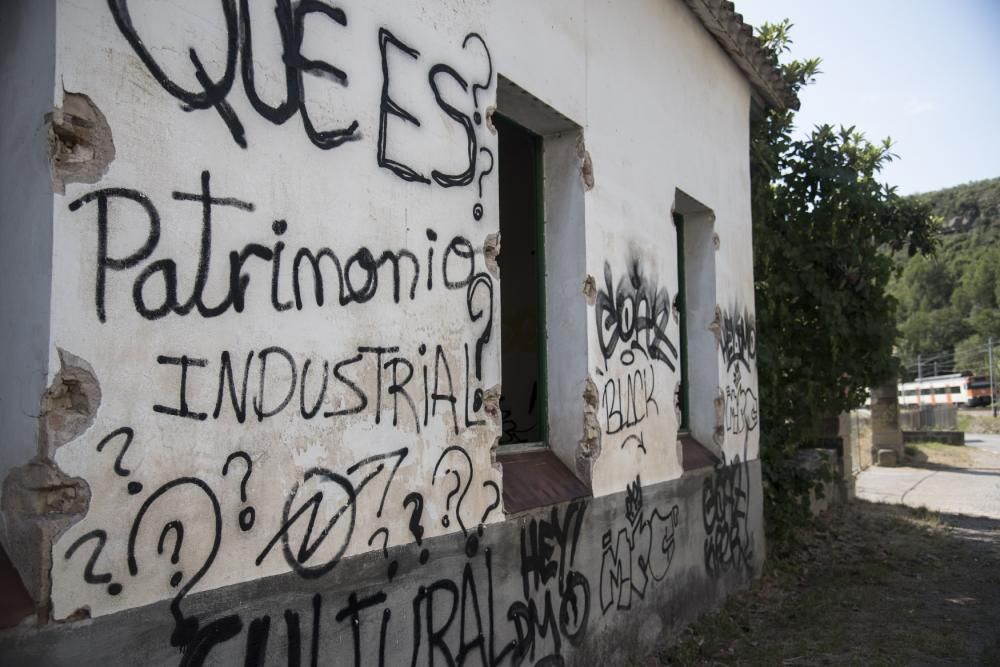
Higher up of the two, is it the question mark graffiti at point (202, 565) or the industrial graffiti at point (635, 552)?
the question mark graffiti at point (202, 565)

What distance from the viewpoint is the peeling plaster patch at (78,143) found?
2.13m

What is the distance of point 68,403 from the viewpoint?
2154mm

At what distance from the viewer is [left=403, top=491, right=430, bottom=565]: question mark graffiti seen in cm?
329

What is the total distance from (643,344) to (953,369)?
292 ft

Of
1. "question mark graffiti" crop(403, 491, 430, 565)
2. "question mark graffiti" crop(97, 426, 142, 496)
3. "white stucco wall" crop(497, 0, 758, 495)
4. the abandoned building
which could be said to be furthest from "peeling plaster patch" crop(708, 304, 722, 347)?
"question mark graffiti" crop(97, 426, 142, 496)

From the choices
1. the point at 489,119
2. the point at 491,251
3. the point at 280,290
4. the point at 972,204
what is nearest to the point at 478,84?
the point at 489,119

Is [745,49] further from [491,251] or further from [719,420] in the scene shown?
[491,251]

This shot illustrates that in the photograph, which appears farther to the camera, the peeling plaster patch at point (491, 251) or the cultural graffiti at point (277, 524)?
the peeling plaster patch at point (491, 251)

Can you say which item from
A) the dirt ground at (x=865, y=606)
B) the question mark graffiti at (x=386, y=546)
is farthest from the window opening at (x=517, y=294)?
the question mark graffiti at (x=386, y=546)

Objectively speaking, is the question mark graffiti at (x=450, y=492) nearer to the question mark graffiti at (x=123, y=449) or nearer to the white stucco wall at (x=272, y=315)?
the white stucco wall at (x=272, y=315)

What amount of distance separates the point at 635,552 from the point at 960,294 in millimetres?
97814

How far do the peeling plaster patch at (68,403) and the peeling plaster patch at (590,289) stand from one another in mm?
3081

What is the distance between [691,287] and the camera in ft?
23.7

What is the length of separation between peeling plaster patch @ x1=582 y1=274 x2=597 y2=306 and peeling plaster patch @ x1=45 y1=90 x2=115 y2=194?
3.00m
